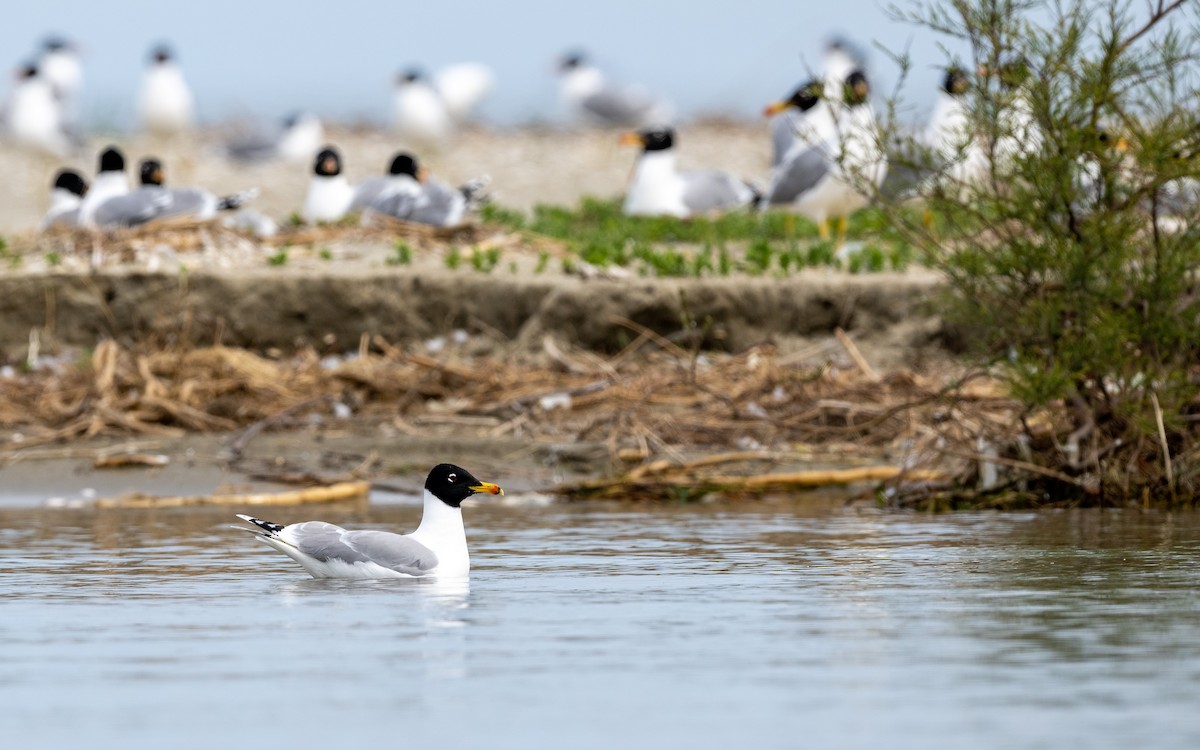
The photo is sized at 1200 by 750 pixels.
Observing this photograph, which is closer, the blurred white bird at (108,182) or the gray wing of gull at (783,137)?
the blurred white bird at (108,182)

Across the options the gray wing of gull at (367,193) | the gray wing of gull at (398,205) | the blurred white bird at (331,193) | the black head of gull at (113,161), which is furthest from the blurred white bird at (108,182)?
the gray wing of gull at (398,205)

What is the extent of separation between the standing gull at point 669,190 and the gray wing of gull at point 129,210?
5223 mm

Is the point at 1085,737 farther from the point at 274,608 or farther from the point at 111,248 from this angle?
the point at 111,248

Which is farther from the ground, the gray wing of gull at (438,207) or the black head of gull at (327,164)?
the black head of gull at (327,164)

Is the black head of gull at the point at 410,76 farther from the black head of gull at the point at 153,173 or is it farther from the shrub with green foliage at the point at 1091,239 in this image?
the shrub with green foliage at the point at 1091,239

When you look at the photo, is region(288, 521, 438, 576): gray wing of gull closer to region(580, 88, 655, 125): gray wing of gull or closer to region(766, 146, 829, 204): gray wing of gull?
region(766, 146, 829, 204): gray wing of gull

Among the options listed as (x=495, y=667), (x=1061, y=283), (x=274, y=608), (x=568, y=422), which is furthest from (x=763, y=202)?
(x=495, y=667)

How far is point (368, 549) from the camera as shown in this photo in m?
8.58

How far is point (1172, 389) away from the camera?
10.8m

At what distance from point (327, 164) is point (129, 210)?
2517 millimetres

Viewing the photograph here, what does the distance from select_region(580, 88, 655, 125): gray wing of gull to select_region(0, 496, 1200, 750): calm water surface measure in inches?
1071

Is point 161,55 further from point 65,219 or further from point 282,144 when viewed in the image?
point 65,219

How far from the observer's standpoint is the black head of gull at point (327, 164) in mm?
20562

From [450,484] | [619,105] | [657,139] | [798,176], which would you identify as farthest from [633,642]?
[619,105]
